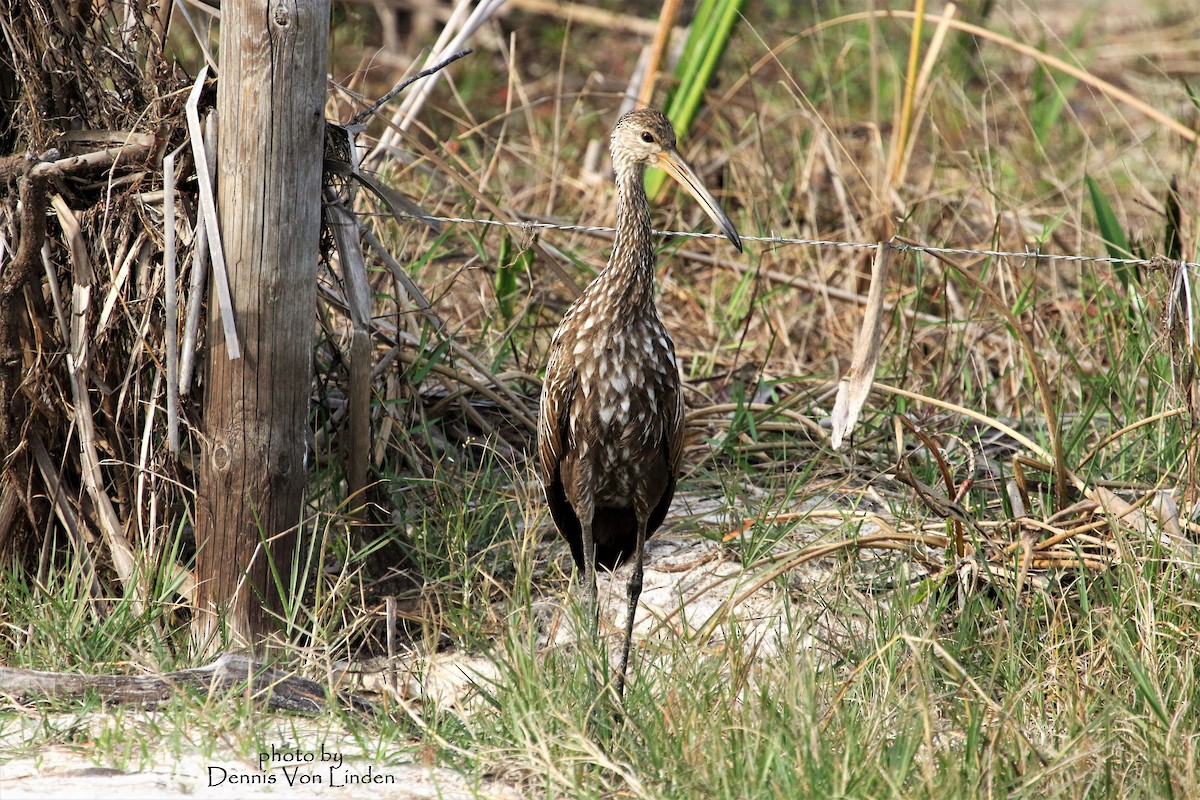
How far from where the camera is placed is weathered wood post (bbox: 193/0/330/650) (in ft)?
9.66

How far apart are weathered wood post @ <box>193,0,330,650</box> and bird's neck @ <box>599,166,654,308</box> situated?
0.74 m

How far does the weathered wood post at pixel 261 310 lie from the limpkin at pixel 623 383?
657 mm

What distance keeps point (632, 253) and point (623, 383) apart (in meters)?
0.33

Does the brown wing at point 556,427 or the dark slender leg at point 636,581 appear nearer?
the brown wing at point 556,427

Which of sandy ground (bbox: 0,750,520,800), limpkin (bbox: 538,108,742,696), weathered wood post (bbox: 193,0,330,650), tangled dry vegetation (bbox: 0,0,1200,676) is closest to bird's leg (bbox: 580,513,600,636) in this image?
limpkin (bbox: 538,108,742,696)

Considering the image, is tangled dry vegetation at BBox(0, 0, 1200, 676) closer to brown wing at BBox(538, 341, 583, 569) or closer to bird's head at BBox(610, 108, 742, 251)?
brown wing at BBox(538, 341, 583, 569)

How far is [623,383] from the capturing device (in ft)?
10.6

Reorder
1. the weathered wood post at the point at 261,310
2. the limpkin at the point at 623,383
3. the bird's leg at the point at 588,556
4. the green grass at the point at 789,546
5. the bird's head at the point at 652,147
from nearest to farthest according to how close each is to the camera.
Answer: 1. the green grass at the point at 789,546
2. the weathered wood post at the point at 261,310
3. the limpkin at the point at 623,383
4. the bird's head at the point at 652,147
5. the bird's leg at the point at 588,556

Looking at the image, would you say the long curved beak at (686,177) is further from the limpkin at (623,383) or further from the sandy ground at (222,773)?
the sandy ground at (222,773)

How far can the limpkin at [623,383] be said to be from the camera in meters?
3.22

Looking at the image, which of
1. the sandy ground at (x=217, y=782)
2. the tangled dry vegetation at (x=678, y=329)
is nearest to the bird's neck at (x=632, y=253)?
the tangled dry vegetation at (x=678, y=329)

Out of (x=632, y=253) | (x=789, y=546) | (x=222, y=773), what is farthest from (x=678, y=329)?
(x=222, y=773)

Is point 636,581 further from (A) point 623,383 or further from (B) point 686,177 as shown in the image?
(B) point 686,177

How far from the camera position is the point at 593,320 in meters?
3.23
